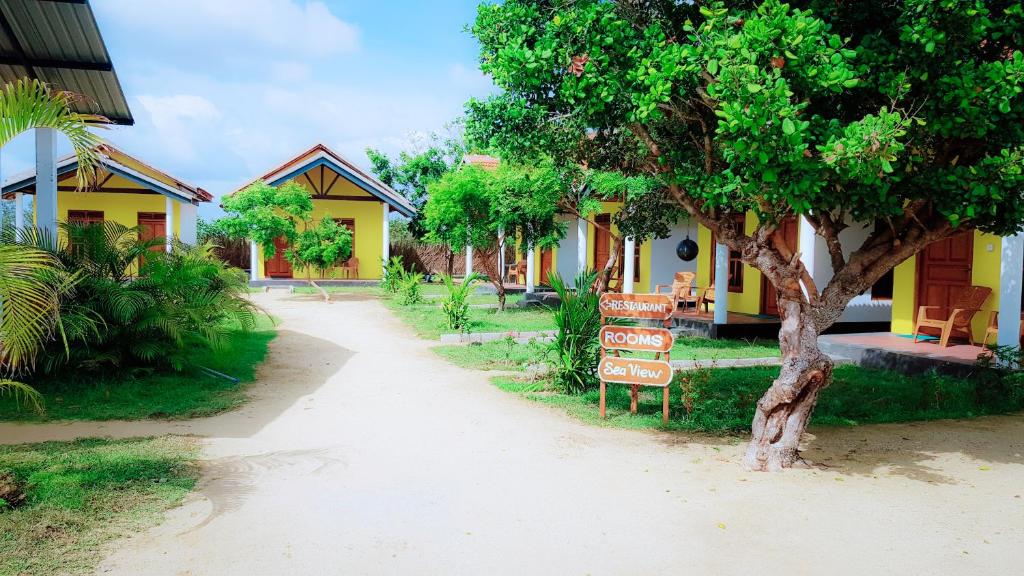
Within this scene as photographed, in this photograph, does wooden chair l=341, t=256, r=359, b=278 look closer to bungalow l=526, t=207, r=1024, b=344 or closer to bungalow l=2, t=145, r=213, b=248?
bungalow l=2, t=145, r=213, b=248

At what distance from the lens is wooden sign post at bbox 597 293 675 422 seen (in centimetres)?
639

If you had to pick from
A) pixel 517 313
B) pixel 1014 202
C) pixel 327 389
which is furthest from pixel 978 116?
pixel 517 313

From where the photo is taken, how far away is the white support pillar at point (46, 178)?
299 inches

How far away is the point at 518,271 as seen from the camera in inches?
1052

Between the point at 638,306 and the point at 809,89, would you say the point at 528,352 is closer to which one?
the point at 638,306

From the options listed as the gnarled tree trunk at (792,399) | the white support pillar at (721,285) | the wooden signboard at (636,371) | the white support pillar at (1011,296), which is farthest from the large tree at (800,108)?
the white support pillar at (721,285)

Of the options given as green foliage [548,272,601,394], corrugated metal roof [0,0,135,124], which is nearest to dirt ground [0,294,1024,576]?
green foliage [548,272,601,394]

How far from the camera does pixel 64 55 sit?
28.0 feet

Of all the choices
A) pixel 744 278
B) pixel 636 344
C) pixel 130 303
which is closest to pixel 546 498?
pixel 636 344

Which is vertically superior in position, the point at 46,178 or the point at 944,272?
the point at 46,178

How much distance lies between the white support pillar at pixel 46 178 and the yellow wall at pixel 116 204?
15.2 m

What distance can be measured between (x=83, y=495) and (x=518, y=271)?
22775 mm

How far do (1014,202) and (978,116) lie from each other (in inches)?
37.8

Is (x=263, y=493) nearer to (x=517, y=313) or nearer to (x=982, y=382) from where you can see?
(x=982, y=382)
